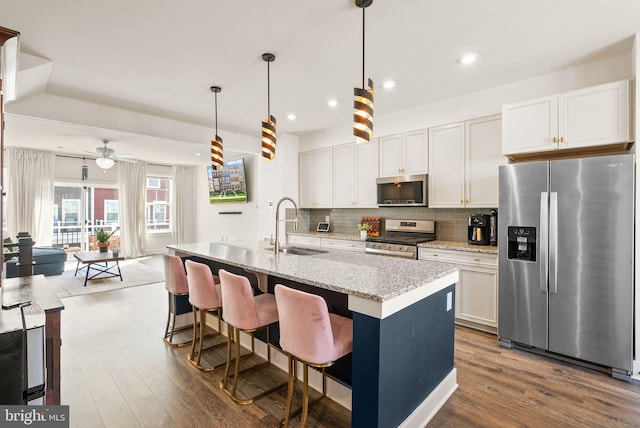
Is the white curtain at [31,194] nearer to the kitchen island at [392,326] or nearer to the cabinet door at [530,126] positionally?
the kitchen island at [392,326]

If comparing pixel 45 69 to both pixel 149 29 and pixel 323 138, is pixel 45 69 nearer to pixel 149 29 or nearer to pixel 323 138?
pixel 149 29

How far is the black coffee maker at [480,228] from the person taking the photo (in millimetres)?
3631

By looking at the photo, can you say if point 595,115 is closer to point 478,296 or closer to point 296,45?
point 478,296

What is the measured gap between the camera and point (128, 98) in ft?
12.9

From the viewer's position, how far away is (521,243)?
3.01 metres

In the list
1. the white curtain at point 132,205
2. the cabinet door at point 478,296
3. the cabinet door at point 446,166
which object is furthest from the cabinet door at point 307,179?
the white curtain at point 132,205

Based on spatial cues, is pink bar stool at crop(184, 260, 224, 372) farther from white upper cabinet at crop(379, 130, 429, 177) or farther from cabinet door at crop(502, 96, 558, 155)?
cabinet door at crop(502, 96, 558, 155)

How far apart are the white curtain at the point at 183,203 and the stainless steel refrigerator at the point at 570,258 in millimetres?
8403

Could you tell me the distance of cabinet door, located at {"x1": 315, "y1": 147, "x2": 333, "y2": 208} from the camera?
17.6 feet

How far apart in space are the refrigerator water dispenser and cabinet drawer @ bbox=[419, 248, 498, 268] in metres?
0.22

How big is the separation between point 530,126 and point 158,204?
29.7 ft

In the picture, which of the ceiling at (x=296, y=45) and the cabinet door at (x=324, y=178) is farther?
the cabinet door at (x=324, y=178)

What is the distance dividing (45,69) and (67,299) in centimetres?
330

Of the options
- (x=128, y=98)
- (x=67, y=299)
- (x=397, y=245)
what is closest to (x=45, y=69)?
(x=128, y=98)
